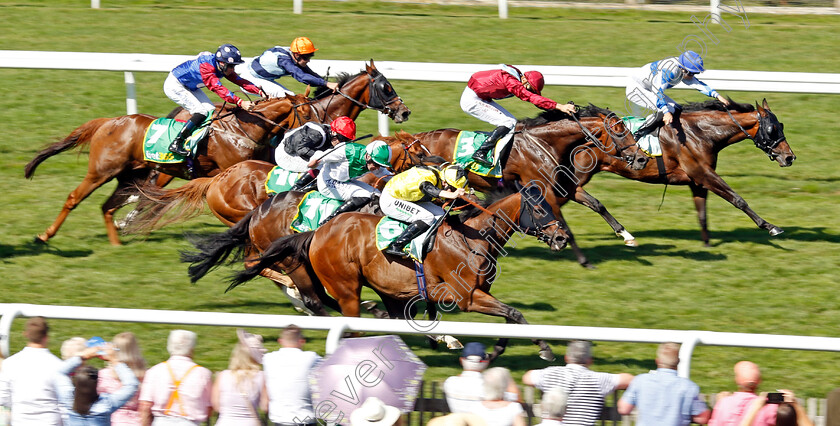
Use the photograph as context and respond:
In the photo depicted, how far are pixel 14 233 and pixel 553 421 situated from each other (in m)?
6.41

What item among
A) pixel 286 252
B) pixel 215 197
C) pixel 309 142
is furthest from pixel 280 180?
pixel 286 252

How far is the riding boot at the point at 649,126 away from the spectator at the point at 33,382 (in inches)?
246

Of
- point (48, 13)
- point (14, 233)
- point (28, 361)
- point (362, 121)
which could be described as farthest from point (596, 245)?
point (48, 13)

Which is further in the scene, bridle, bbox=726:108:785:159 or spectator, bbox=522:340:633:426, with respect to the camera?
bridle, bbox=726:108:785:159

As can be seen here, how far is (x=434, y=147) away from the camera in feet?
31.1

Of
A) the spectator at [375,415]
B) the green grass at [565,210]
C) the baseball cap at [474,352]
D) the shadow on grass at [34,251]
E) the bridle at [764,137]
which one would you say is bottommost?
the shadow on grass at [34,251]

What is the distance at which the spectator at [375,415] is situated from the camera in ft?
14.5

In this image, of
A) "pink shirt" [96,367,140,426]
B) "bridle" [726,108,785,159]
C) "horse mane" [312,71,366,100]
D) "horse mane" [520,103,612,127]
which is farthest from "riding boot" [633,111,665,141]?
"pink shirt" [96,367,140,426]

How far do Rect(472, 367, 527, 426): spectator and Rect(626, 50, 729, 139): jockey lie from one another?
18.4 feet

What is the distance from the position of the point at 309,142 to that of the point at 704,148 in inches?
155

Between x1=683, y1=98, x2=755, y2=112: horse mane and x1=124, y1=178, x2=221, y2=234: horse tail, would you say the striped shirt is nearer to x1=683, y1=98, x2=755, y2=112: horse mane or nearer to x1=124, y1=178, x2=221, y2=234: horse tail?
x1=124, y1=178, x2=221, y2=234: horse tail

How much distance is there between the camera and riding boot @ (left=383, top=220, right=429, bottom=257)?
6.51 meters

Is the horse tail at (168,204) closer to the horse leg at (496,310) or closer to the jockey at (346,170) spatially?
the jockey at (346,170)

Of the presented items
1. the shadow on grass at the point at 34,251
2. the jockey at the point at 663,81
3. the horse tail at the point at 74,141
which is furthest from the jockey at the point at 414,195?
the horse tail at the point at 74,141
